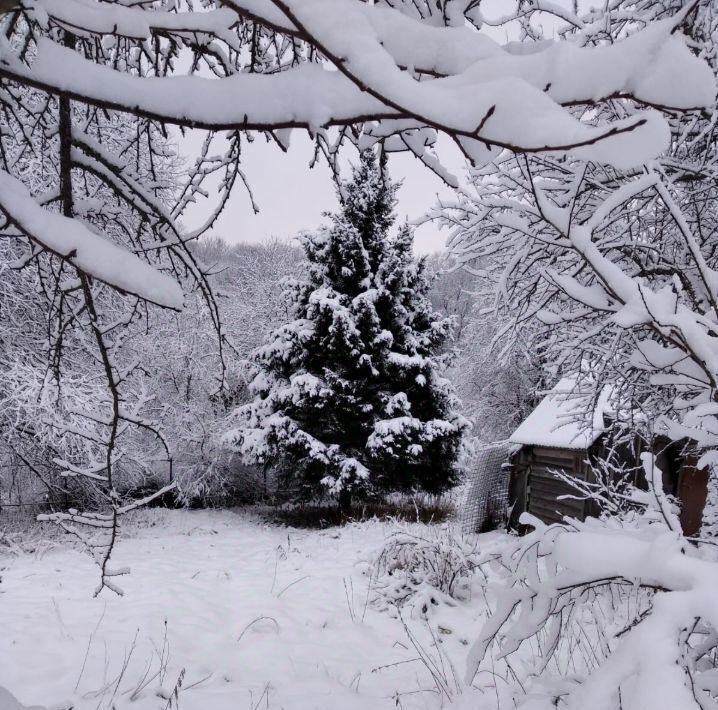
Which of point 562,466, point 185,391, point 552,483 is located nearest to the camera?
point 562,466

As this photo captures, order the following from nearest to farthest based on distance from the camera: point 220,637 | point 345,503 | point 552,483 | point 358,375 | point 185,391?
point 220,637 → point 552,483 → point 345,503 → point 358,375 → point 185,391

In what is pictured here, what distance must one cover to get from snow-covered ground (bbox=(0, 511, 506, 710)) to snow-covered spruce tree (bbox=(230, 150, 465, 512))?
3.34 m

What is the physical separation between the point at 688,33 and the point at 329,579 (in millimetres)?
5965

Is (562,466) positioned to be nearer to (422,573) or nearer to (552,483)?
(552,483)

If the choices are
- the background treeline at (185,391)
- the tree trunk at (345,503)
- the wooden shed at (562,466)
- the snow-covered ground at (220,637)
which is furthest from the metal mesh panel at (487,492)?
the snow-covered ground at (220,637)

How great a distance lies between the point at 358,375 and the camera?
10.8 m

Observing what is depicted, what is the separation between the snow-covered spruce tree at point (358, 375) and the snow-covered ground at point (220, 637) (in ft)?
11.0

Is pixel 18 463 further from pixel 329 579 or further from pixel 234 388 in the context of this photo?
pixel 234 388

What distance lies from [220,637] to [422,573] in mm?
2224

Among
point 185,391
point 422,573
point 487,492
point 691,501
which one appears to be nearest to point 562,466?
point 487,492

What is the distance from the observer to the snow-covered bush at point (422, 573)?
4.82 meters

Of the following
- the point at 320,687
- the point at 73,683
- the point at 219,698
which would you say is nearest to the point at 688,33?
the point at 320,687

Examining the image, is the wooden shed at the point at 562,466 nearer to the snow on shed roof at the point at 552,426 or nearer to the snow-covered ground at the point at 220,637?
the snow on shed roof at the point at 552,426

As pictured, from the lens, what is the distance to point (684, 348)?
3.76ft
